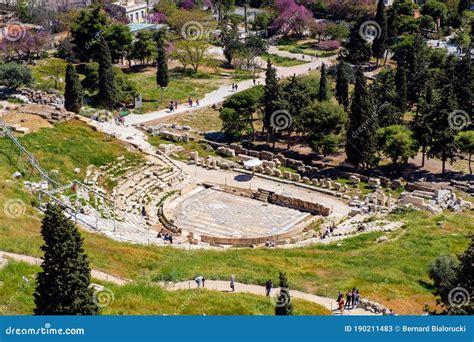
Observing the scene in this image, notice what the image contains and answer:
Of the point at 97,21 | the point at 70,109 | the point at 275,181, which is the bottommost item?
the point at 275,181

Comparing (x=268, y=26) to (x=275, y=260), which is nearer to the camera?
(x=275, y=260)

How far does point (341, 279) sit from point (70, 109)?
42.4 meters

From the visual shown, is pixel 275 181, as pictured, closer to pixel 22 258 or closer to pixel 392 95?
pixel 392 95

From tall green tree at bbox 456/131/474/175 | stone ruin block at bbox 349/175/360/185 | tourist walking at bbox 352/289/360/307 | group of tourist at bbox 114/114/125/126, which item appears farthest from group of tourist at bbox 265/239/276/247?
group of tourist at bbox 114/114/125/126

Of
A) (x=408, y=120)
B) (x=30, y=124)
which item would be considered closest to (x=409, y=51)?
(x=408, y=120)

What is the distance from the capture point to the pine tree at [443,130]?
7600 centimetres

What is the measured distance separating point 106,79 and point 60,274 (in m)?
53.6

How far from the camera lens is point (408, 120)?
306ft

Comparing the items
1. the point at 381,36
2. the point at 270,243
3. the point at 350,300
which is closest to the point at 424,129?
the point at 270,243

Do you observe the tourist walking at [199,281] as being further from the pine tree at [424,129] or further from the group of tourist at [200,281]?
the pine tree at [424,129]

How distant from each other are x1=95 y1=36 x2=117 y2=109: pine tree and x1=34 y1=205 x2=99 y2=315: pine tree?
52.5 meters

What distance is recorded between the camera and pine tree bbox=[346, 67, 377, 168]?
75.1 m

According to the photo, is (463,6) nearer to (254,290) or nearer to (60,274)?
(254,290)

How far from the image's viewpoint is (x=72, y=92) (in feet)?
258
